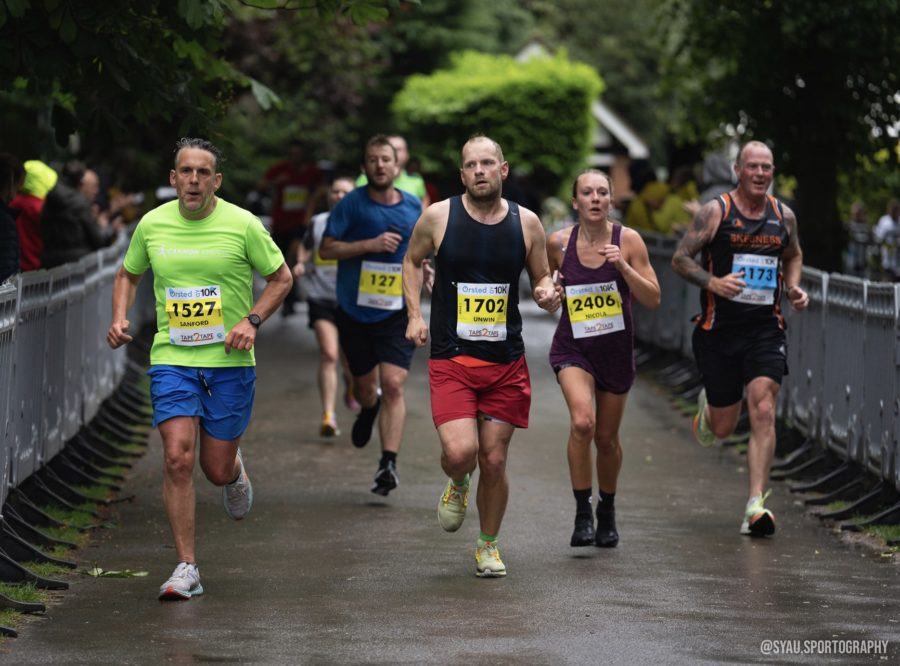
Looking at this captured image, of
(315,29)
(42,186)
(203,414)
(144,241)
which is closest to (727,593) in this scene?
(203,414)

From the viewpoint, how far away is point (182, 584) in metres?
8.59

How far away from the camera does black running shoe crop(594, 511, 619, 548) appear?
34.0 feet

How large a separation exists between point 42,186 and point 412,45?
50679 mm

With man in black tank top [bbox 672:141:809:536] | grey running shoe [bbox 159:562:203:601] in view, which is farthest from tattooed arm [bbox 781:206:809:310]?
grey running shoe [bbox 159:562:203:601]

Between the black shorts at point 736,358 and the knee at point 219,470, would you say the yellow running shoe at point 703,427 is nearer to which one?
the black shorts at point 736,358

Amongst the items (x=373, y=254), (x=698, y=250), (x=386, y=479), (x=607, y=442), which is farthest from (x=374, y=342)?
(x=607, y=442)

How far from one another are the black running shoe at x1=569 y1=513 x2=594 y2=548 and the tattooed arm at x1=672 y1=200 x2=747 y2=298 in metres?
1.55

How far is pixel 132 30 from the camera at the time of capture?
11008mm

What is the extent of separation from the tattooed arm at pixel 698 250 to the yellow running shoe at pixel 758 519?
44.9 inches

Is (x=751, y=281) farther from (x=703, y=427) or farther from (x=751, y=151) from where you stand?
(x=703, y=427)

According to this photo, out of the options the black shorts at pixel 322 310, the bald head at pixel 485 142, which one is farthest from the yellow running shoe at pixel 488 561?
the black shorts at pixel 322 310

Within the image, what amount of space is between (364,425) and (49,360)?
242 cm

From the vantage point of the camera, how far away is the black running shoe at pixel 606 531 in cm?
1036

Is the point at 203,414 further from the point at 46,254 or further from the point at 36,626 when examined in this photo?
the point at 46,254
